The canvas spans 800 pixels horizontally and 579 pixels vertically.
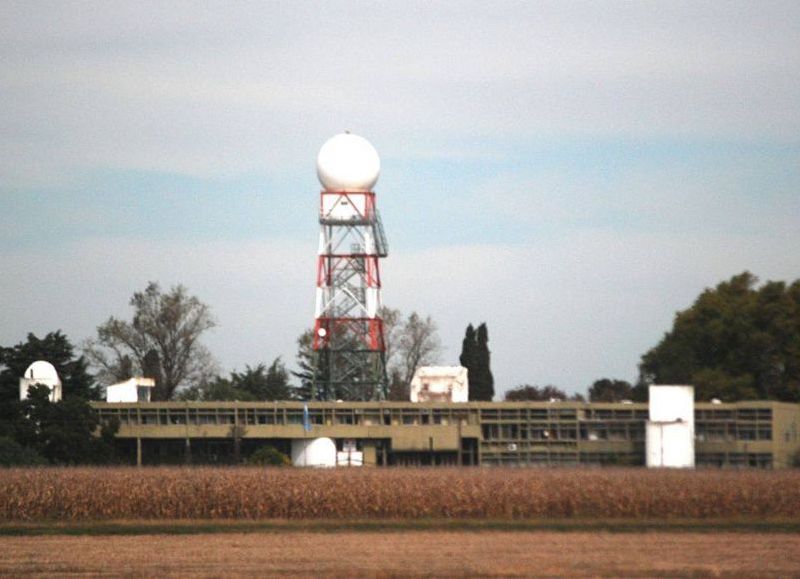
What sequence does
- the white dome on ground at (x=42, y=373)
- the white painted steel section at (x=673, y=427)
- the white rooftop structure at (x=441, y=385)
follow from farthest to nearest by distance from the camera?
the white rooftop structure at (x=441, y=385), the white dome on ground at (x=42, y=373), the white painted steel section at (x=673, y=427)

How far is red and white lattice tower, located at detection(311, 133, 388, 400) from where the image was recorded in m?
108

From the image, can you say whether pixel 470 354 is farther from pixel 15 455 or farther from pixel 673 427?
pixel 15 455

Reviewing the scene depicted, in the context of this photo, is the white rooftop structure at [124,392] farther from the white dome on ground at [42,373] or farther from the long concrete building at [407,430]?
the white dome on ground at [42,373]

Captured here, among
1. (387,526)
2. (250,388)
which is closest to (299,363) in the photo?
(250,388)

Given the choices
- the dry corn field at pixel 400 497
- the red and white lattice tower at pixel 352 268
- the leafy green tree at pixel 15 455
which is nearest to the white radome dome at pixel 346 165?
the red and white lattice tower at pixel 352 268

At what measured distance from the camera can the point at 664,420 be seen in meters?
90.8

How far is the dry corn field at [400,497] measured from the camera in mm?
61250

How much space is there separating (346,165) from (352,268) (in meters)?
6.65

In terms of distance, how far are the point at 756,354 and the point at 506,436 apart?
628 inches

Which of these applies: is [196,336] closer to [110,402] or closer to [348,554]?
[110,402]

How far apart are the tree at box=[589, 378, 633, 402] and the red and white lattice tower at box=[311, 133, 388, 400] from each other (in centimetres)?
3611

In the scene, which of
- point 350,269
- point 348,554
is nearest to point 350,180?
point 350,269

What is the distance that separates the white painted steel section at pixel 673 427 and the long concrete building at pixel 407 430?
4730 mm

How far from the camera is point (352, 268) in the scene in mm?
107750
